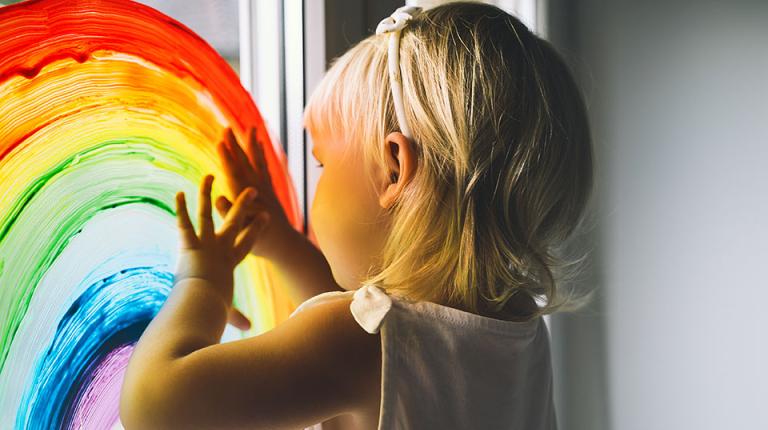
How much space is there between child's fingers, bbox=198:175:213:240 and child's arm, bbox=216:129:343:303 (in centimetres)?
2

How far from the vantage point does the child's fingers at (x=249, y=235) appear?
0.60m

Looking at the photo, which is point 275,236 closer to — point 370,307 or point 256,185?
point 256,185

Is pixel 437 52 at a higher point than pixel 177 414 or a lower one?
higher

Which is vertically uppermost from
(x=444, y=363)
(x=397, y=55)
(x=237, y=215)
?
(x=397, y=55)

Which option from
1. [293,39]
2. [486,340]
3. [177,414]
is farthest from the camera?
[293,39]

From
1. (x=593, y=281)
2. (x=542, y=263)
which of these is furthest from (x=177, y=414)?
(x=593, y=281)

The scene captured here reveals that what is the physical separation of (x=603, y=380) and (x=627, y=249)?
209 millimetres

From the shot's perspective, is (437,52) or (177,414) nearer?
(177,414)

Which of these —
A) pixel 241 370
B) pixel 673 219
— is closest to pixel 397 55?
pixel 241 370

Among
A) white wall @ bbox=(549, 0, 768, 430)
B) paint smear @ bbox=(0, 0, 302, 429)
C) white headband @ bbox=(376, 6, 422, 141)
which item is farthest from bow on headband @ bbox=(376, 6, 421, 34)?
white wall @ bbox=(549, 0, 768, 430)

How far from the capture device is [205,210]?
57 centimetres

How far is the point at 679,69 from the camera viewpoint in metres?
1.10

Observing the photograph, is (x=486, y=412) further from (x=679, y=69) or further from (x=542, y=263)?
(x=679, y=69)

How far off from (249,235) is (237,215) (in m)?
0.02
